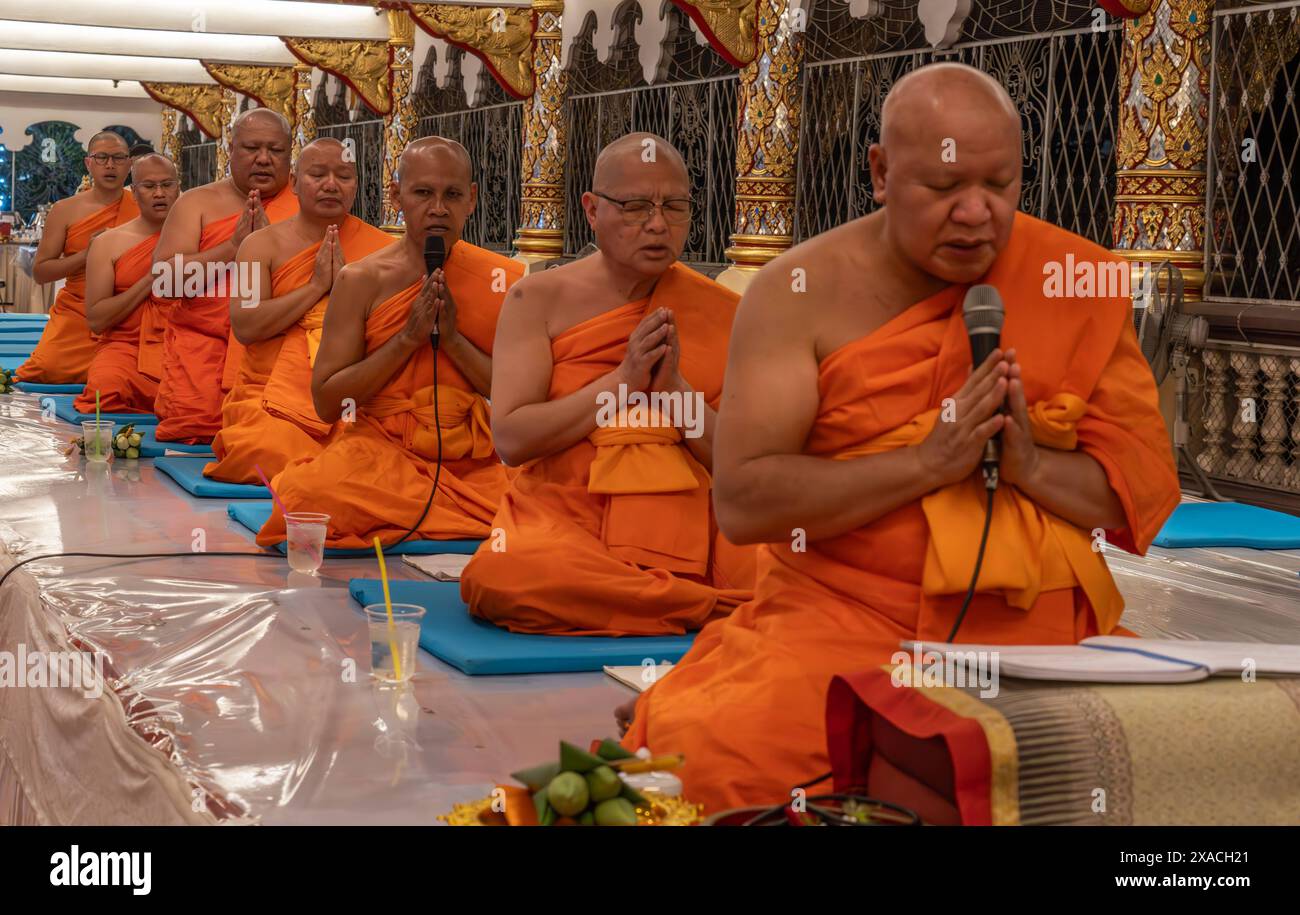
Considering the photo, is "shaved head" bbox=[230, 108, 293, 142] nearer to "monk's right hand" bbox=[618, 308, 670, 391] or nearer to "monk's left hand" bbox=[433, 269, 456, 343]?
"monk's left hand" bbox=[433, 269, 456, 343]

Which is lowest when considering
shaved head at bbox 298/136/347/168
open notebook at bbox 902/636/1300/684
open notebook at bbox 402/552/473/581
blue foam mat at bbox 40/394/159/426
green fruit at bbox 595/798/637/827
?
open notebook at bbox 402/552/473/581

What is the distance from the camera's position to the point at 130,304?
Answer: 8.52m

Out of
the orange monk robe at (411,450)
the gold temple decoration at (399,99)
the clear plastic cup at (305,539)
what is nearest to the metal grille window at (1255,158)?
the orange monk robe at (411,450)

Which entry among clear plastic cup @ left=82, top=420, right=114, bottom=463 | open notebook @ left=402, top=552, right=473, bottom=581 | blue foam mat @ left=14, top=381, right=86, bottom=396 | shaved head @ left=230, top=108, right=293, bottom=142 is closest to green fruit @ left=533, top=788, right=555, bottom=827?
open notebook @ left=402, top=552, right=473, bottom=581

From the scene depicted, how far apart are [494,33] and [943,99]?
9428 millimetres

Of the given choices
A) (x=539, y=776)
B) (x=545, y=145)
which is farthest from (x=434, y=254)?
(x=545, y=145)

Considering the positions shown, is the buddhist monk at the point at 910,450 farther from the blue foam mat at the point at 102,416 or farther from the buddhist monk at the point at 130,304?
the buddhist monk at the point at 130,304

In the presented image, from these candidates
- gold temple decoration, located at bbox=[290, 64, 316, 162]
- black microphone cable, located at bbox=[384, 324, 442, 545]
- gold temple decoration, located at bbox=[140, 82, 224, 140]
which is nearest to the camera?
black microphone cable, located at bbox=[384, 324, 442, 545]

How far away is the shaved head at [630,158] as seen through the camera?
3.99 meters

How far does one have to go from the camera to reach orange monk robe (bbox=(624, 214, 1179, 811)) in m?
2.67

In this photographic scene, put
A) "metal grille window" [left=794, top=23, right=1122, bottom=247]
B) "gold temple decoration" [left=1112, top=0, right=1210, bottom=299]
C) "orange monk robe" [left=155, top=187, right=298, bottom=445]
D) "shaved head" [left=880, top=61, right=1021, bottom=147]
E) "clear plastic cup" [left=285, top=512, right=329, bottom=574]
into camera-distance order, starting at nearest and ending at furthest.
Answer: "shaved head" [left=880, top=61, right=1021, bottom=147] < "clear plastic cup" [left=285, top=512, right=329, bottom=574] < "gold temple decoration" [left=1112, top=0, right=1210, bottom=299] < "metal grille window" [left=794, top=23, right=1122, bottom=247] < "orange monk robe" [left=155, top=187, right=298, bottom=445]

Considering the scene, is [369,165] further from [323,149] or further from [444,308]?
[444,308]

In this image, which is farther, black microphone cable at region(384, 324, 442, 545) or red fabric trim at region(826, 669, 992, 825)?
black microphone cable at region(384, 324, 442, 545)

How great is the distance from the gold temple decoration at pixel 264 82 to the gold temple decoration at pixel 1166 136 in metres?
11.1
